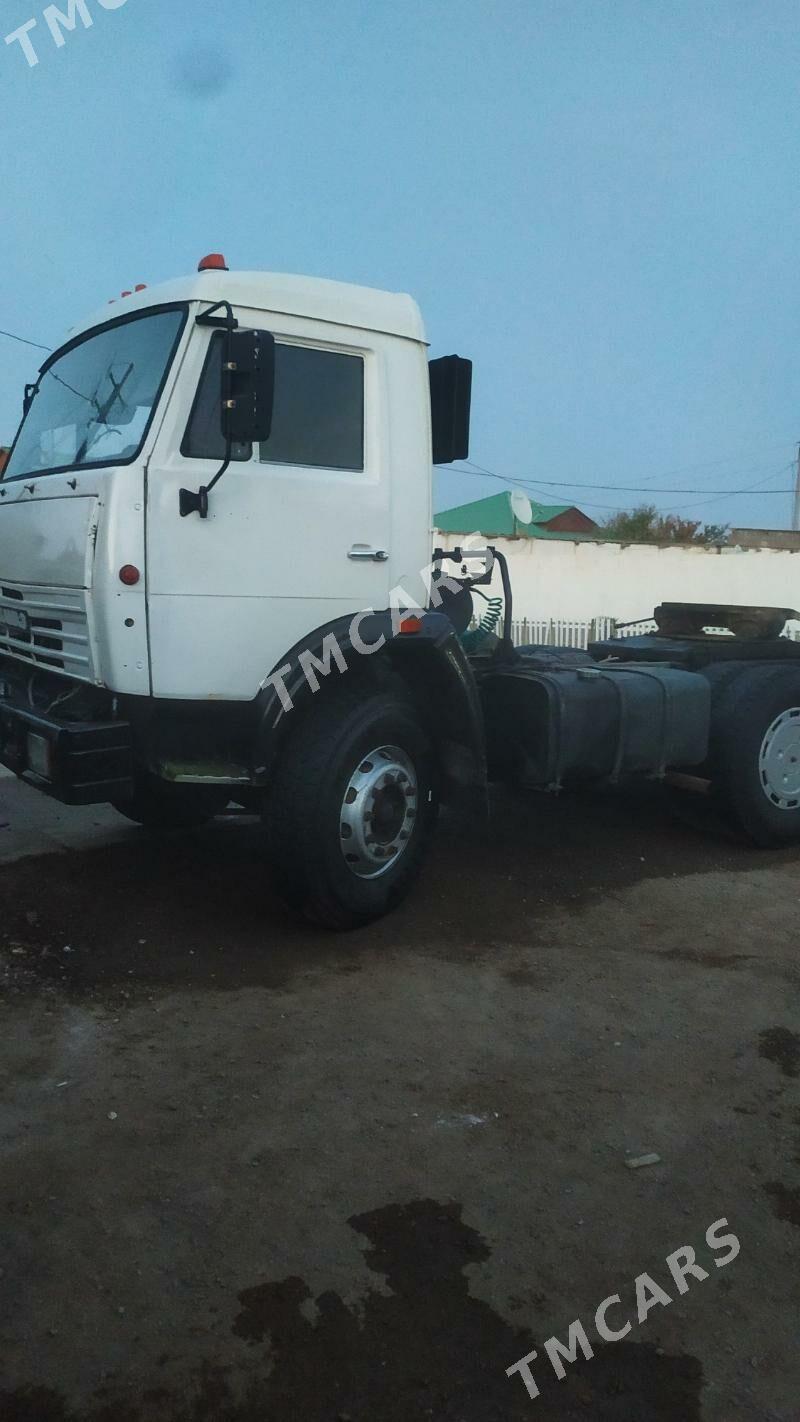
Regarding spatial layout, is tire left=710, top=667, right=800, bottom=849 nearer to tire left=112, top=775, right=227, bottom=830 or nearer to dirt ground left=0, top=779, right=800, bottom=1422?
dirt ground left=0, top=779, right=800, bottom=1422

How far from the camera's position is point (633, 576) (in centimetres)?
2455

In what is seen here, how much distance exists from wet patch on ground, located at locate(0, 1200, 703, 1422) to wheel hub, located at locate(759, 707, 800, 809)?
14.6ft

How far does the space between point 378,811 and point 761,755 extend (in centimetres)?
281

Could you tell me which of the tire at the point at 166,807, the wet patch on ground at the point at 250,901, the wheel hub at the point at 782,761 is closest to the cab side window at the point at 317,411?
the tire at the point at 166,807

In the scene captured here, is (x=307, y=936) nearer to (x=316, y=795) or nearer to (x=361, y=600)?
(x=316, y=795)

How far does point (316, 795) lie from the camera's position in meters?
4.42

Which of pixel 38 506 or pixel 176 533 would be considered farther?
pixel 38 506

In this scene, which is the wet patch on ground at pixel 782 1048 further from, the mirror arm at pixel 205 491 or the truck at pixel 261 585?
the mirror arm at pixel 205 491

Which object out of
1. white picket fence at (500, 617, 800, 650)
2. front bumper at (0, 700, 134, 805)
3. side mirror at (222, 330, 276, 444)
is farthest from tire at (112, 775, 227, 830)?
white picket fence at (500, 617, 800, 650)

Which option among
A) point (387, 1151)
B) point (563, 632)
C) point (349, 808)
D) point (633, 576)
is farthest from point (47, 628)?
point (633, 576)

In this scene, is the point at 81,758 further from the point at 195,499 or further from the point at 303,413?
the point at 303,413

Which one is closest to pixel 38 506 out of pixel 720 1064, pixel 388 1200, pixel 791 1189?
pixel 388 1200

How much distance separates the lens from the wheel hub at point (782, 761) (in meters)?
6.51

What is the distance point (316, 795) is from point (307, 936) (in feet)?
2.53
